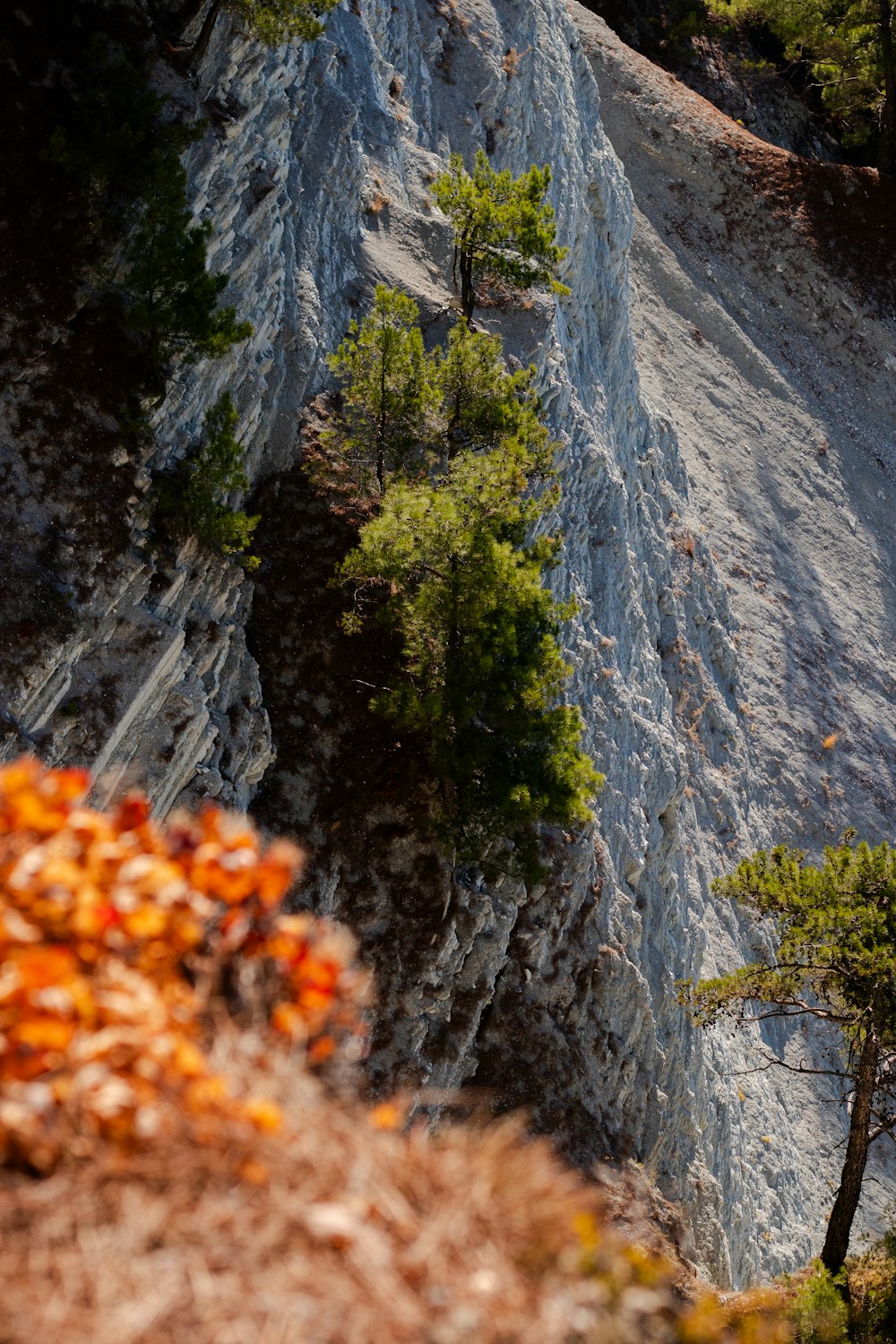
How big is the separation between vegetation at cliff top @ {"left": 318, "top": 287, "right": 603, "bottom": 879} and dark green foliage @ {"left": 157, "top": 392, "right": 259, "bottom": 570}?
2.13 metres

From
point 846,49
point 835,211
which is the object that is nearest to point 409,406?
point 835,211

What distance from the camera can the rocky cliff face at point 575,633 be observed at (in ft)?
58.0

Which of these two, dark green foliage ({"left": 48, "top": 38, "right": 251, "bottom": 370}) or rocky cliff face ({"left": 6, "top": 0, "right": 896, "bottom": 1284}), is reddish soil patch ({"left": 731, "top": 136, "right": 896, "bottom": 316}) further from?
dark green foliage ({"left": 48, "top": 38, "right": 251, "bottom": 370})

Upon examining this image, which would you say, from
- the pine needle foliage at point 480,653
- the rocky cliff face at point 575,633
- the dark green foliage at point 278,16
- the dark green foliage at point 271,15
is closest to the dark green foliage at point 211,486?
the rocky cliff face at point 575,633

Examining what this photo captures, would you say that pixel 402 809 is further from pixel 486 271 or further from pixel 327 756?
pixel 486 271

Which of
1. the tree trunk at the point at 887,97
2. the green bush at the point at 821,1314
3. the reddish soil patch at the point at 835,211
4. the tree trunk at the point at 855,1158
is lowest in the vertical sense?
the green bush at the point at 821,1314

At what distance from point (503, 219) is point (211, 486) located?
9.43 m

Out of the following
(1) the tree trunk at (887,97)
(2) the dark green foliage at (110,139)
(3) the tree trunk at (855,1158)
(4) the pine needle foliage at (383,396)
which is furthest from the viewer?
(1) the tree trunk at (887,97)

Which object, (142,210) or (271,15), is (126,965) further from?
(271,15)

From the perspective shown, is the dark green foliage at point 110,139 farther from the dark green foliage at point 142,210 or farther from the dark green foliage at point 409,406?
the dark green foliage at point 409,406

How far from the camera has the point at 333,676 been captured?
19.0m

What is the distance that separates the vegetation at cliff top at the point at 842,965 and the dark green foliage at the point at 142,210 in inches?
509

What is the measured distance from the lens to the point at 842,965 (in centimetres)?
1650

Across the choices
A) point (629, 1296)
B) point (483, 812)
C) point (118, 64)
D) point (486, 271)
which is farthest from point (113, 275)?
point (629, 1296)
